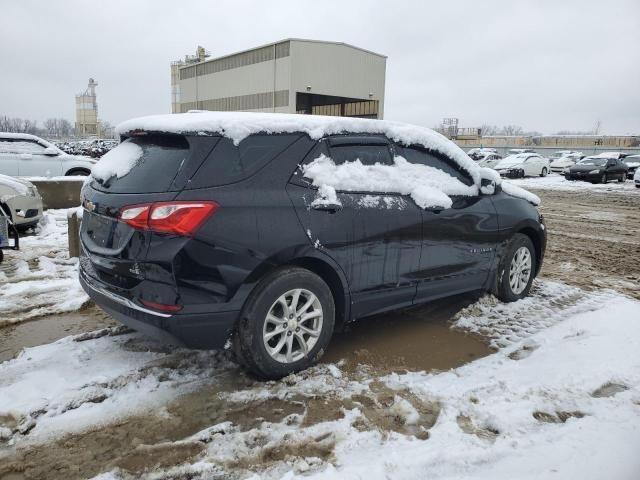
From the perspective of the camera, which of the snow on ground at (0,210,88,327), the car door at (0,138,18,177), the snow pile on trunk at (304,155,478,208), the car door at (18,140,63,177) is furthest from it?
the car door at (18,140,63,177)

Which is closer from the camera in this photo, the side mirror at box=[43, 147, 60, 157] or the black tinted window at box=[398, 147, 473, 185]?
the black tinted window at box=[398, 147, 473, 185]

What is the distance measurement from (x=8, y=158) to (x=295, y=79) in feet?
110

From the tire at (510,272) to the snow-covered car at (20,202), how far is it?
6987 mm

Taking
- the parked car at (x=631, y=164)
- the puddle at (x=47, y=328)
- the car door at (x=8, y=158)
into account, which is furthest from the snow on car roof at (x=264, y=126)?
the parked car at (x=631, y=164)

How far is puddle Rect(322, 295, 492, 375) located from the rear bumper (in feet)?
3.33

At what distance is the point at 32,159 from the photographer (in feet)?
39.2

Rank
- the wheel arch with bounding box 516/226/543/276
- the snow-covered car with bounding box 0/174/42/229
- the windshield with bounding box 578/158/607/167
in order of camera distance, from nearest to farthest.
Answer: the wheel arch with bounding box 516/226/543/276, the snow-covered car with bounding box 0/174/42/229, the windshield with bounding box 578/158/607/167

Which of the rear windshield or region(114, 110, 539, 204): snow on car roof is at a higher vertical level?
region(114, 110, 539, 204): snow on car roof

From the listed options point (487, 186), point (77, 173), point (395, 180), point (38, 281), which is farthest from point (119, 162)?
point (77, 173)

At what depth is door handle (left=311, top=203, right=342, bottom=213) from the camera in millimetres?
3537

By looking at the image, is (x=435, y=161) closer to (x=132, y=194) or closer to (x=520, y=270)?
(x=520, y=270)

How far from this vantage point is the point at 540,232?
217 inches

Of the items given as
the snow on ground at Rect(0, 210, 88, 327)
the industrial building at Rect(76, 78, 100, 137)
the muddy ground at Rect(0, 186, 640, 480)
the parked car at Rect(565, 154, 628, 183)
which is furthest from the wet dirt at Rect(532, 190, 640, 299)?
the industrial building at Rect(76, 78, 100, 137)

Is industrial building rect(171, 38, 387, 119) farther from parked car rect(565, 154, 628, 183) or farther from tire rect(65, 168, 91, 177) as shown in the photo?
tire rect(65, 168, 91, 177)
